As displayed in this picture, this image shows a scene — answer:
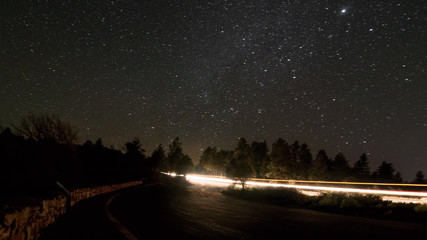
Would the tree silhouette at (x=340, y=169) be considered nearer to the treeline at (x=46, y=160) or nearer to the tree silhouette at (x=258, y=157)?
the tree silhouette at (x=258, y=157)

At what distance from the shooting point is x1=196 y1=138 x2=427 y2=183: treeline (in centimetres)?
6109

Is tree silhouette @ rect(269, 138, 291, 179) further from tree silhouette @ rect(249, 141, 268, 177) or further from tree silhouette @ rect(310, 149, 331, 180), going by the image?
tree silhouette @ rect(310, 149, 331, 180)

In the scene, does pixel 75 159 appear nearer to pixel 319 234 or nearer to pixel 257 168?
pixel 319 234

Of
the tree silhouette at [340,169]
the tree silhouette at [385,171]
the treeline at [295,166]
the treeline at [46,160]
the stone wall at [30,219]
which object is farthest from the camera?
the tree silhouette at [385,171]

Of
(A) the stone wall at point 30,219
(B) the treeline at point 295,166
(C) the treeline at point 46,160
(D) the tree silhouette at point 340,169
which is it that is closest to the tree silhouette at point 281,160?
(B) the treeline at point 295,166

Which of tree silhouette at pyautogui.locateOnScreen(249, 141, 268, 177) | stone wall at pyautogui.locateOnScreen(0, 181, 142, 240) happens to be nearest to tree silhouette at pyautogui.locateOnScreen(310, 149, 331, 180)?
tree silhouette at pyautogui.locateOnScreen(249, 141, 268, 177)

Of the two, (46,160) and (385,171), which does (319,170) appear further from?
(46,160)

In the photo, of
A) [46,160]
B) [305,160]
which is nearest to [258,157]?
[305,160]

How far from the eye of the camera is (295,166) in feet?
208

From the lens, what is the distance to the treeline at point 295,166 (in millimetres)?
61094

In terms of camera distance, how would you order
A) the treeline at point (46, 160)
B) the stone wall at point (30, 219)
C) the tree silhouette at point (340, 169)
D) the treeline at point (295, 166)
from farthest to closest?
the tree silhouette at point (340, 169)
the treeline at point (295, 166)
the treeline at point (46, 160)
the stone wall at point (30, 219)

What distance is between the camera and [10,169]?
2584 centimetres

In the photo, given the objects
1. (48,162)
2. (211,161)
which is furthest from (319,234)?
(211,161)

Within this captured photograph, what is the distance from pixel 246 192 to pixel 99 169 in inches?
942
